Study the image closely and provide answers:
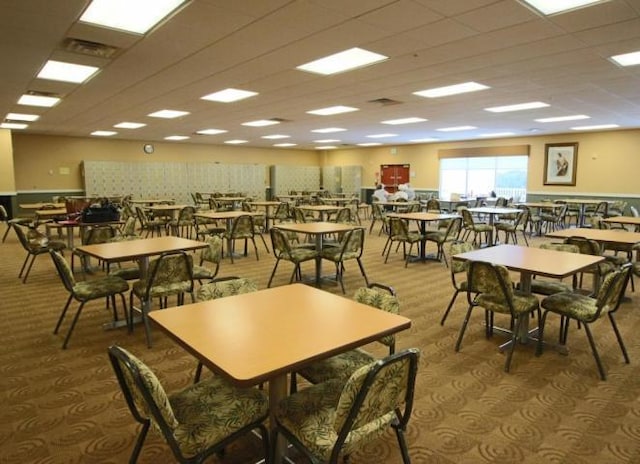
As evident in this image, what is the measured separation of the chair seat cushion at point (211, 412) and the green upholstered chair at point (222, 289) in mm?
621

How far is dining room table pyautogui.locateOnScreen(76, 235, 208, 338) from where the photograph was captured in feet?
11.9

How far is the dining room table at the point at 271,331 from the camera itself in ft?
5.16

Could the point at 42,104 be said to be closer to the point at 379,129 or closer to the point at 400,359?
the point at 379,129

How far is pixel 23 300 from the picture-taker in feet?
16.1

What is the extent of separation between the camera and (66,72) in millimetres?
5512

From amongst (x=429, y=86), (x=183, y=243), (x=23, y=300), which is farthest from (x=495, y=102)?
(x=23, y=300)

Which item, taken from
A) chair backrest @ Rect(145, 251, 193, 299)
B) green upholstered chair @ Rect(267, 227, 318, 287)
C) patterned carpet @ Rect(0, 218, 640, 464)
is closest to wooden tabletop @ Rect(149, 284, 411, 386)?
patterned carpet @ Rect(0, 218, 640, 464)

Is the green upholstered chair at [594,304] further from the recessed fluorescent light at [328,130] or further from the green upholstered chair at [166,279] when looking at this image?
the recessed fluorescent light at [328,130]

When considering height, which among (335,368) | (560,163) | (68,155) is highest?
(68,155)

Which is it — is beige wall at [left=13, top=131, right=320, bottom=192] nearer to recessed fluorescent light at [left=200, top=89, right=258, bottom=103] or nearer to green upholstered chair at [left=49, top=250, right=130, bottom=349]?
recessed fluorescent light at [left=200, top=89, right=258, bottom=103]

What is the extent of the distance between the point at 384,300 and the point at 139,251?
2545 mm

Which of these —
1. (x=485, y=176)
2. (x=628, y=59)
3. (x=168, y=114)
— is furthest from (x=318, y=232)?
(x=485, y=176)

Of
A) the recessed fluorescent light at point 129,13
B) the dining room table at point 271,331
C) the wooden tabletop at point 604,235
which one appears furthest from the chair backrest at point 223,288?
the wooden tabletop at point 604,235

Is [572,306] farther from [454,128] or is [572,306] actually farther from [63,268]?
[454,128]
